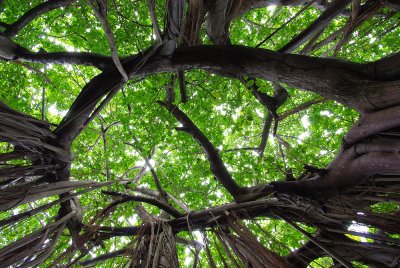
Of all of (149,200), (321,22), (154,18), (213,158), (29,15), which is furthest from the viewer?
(213,158)

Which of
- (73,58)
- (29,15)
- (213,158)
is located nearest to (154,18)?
(73,58)

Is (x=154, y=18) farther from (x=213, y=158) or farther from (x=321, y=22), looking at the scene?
(x=213, y=158)

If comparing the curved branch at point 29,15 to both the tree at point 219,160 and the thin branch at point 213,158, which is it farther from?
the thin branch at point 213,158

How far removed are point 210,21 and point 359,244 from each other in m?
2.12

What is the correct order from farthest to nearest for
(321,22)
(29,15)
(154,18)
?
(29,15)
(321,22)
(154,18)

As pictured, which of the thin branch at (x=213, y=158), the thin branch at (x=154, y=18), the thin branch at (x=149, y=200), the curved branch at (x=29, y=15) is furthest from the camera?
the thin branch at (x=213, y=158)

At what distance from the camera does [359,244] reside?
174cm

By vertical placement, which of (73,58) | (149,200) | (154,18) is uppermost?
(73,58)

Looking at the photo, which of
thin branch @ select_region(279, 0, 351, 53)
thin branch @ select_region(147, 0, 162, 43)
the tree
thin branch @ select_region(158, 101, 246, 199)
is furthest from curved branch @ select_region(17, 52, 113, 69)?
thin branch @ select_region(279, 0, 351, 53)

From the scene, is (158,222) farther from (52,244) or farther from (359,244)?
(359,244)

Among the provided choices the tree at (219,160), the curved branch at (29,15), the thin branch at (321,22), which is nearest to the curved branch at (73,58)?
the tree at (219,160)

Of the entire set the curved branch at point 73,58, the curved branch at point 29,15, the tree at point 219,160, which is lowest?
the tree at point 219,160

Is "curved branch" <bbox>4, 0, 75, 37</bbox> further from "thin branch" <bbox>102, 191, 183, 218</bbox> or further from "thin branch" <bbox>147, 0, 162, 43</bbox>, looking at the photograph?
"thin branch" <bbox>102, 191, 183, 218</bbox>

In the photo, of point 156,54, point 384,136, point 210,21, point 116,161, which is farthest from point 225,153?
point 384,136
